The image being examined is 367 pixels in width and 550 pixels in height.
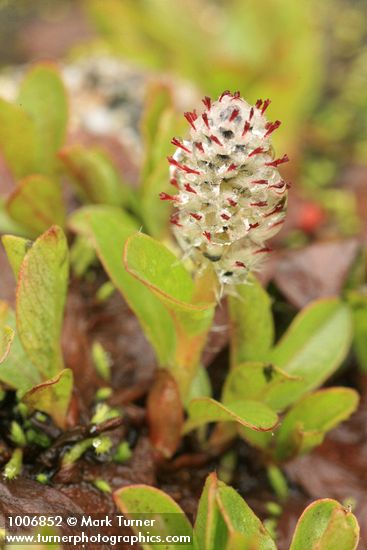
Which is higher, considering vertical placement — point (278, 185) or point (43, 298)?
point (278, 185)

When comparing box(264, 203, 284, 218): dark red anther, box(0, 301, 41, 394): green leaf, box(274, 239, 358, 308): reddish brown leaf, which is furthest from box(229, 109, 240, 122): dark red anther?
box(274, 239, 358, 308): reddish brown leaf

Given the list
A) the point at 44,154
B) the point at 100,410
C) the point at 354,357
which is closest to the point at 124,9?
the point at 44,154

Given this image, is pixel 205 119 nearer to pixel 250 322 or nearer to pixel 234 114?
pixel 234 114

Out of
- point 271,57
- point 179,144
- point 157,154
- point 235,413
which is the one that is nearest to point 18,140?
point 157,154

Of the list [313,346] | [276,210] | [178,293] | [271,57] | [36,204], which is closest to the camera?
[276,210]

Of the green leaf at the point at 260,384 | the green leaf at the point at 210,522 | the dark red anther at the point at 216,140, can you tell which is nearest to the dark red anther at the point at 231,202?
the dark red anther at the point at 216,140

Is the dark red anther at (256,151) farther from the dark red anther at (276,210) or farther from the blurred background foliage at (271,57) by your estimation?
the blurred background foliage at (271,57)

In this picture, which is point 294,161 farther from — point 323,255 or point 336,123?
point 323,255
